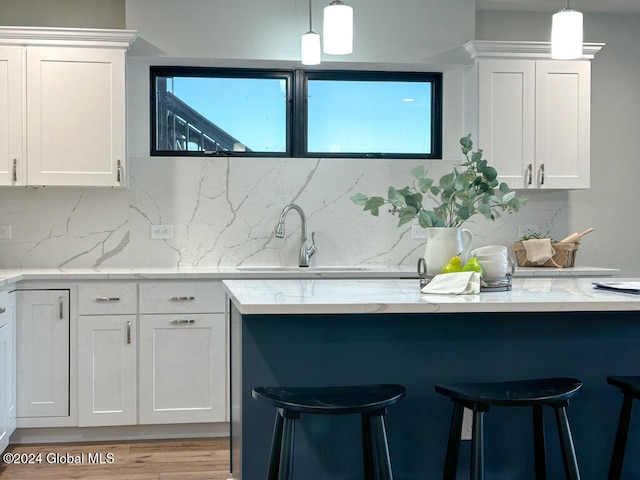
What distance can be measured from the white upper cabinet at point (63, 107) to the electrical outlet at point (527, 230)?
2507mm

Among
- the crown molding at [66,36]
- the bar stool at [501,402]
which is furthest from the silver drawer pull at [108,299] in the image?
the bar stool at [501,402]

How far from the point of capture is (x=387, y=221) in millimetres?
4785

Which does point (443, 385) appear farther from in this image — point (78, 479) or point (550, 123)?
point (550, 123)

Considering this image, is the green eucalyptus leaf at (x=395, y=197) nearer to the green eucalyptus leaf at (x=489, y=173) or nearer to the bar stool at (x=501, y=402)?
the green eucalyptus leaf at (x=489, y=173)

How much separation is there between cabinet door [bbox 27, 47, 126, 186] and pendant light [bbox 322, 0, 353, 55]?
6.42ft

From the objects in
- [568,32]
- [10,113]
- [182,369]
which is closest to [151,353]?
[182,369]

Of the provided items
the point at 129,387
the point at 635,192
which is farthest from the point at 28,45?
the point at 635,192

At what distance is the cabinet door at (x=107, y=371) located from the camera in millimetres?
4027

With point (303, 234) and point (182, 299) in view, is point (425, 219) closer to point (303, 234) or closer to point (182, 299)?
point (182, 299)

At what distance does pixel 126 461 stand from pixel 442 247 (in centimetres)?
206

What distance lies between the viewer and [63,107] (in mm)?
4207

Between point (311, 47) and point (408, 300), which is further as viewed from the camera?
point (311, 47)

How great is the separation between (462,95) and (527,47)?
489mm

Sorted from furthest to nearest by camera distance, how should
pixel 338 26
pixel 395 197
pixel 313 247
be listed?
pixel 313 247, pixel 395 197, pixel 338 26
